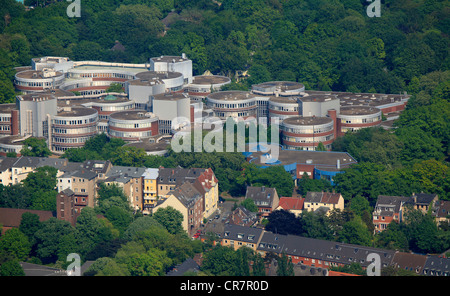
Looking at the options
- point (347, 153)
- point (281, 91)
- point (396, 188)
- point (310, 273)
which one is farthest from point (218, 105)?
point (310, 273)

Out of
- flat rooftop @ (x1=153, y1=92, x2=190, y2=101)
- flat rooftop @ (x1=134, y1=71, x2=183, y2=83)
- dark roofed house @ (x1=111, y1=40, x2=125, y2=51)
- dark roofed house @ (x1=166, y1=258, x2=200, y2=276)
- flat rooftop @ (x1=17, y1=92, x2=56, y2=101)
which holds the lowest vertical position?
dark roofed house @ (x1=166, y1=258, x2=200, y2=276)

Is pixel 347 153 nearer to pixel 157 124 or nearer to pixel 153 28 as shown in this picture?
pixel 157 124

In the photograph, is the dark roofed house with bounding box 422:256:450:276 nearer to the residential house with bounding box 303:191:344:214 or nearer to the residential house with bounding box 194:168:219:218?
the residential house with bounding box 303:191:344:214

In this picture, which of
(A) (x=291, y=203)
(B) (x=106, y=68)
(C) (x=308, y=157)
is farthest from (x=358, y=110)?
(B) (x=106, y=68)

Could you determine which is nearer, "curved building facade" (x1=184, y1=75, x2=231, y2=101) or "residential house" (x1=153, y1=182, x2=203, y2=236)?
"residential house" (x1=153, y1=182, x2=203, y2=236)

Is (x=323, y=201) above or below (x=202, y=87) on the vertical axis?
below

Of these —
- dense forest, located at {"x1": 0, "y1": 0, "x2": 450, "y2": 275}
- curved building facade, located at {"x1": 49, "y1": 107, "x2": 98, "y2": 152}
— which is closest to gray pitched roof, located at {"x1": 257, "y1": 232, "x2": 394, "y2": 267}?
dense forest, located at {"x1": 0, "y1": 0, "x2": 450, "y2": 275}

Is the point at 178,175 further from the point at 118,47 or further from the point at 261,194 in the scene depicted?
the point at 118,47
